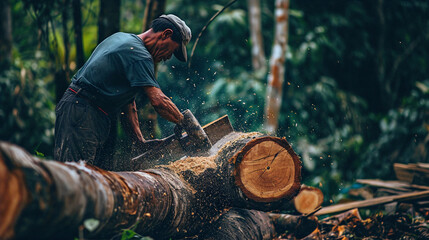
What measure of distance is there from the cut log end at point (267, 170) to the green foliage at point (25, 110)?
4.79 metres

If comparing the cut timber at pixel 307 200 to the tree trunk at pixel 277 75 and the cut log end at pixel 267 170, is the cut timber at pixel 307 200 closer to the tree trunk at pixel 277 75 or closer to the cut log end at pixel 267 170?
the cut log end at pixel 267 170

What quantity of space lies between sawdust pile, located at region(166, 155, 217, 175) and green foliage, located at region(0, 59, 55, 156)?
13.8 ft

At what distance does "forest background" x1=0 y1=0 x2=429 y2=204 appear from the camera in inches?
223

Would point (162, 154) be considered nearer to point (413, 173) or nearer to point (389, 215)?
point (389, 215)

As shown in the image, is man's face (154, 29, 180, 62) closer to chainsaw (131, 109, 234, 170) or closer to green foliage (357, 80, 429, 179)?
chainsaw (131, 109, 234, 170)

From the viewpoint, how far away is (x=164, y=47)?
10.6 feet

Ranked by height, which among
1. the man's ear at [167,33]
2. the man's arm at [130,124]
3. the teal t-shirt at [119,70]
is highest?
the man's ear at [167,33]

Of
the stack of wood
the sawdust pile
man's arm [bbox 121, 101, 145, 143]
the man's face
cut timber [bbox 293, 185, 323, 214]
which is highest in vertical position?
the man's face

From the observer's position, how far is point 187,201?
2777 mm

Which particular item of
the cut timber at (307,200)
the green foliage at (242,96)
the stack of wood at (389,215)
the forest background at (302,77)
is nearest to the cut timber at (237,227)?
the stack of wood at (389,215)

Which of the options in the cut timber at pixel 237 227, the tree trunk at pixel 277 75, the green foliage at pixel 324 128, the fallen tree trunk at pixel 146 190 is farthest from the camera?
the green foliage at pixel 324 128

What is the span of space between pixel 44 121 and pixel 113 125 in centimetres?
481

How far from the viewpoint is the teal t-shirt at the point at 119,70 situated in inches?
114

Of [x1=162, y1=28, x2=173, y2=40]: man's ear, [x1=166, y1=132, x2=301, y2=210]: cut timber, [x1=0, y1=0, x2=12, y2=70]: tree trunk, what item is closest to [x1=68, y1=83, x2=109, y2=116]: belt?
[x1=162, y1=28, x2=173, y2=40]: man's ear
